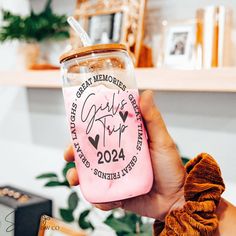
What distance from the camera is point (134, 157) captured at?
650 mm

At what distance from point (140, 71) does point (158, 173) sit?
0.57m

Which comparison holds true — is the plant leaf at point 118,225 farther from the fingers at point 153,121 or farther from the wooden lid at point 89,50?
the wooden lid at point 89,50

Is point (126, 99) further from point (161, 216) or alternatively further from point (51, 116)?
point (51, 116)

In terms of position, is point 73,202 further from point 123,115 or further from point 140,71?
point 123,115

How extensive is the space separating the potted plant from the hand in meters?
0.94

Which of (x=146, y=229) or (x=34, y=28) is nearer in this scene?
(x=146, y=229)

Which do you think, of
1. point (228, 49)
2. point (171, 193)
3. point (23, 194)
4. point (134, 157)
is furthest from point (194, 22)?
point (23, 194)

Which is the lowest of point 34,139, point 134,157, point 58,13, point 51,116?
→ point 34,139

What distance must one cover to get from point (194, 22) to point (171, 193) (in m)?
0.66

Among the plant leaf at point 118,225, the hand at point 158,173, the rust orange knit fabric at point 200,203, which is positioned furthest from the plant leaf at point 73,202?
the rust orange knit fabric at point 200,203

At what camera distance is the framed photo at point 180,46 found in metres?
1.29

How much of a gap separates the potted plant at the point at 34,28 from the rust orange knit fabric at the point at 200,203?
1039 mm

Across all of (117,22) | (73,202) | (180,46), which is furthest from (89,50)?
(73,202)

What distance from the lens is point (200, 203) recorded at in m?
0.74
